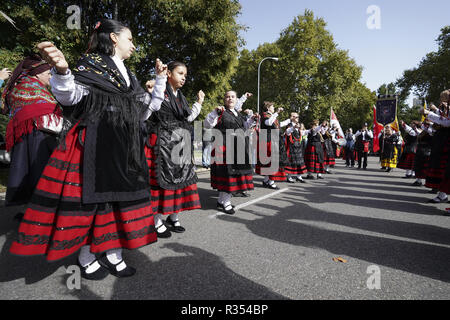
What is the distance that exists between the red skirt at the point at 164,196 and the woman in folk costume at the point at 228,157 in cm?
127

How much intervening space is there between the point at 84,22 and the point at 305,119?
Result: 1098 inches

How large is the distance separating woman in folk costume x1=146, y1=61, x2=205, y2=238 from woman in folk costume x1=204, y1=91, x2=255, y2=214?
1.29m

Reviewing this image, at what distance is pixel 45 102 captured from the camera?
128 inches

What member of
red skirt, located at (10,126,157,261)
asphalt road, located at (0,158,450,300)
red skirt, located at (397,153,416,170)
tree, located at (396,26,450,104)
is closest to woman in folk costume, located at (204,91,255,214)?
asphalt road, located at (0,158,450,300)

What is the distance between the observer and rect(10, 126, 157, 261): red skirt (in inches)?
77.0

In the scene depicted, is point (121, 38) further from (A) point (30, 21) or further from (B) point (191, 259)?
(A) point (30, 21)

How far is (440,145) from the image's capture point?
213 inches

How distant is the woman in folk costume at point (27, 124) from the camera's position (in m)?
3.20

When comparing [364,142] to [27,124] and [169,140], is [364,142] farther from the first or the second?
[27,124]

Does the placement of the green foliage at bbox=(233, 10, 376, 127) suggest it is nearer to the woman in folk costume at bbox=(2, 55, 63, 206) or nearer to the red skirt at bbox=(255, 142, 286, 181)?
the red skirt at bbox=(255, 142, 286, 181)

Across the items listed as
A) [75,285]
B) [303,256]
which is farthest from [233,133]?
[75,285]

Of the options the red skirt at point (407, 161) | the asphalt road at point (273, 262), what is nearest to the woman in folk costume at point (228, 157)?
the asphalt road at point (273, 262)

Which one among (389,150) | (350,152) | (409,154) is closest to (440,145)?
(409,154)

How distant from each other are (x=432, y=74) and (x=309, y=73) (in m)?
12.3
